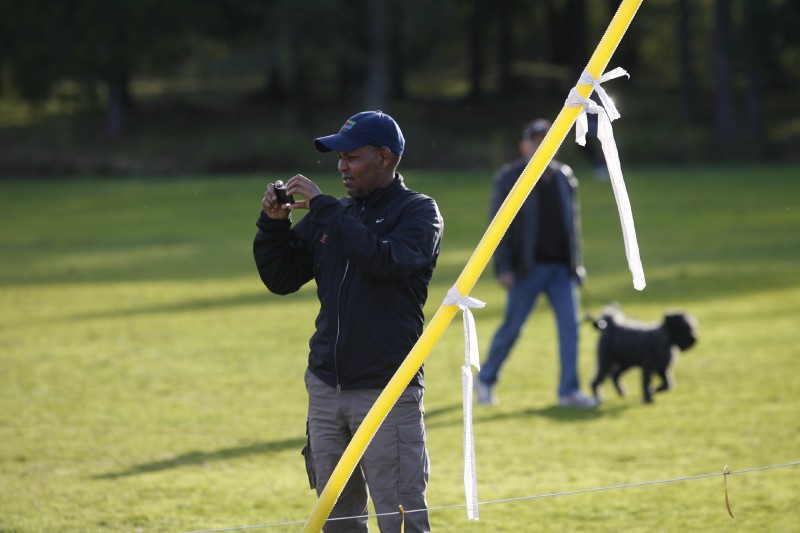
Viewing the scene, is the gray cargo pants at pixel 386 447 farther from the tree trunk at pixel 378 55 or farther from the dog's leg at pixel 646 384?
the tree trunk at pixel 378 55

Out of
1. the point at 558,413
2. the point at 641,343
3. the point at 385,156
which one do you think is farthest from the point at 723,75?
the point at 385,156

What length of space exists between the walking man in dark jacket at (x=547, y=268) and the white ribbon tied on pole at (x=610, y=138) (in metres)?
6.00

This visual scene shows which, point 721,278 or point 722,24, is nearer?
point 721,278

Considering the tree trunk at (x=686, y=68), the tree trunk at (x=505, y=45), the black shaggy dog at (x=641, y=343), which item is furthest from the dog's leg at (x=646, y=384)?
the tree trunk at (x=505, y=45)

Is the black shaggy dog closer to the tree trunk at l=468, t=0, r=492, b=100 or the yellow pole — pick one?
the yellow pole

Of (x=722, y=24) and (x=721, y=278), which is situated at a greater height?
(x=722, y=24)

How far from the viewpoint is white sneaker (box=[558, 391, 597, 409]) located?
419 inches

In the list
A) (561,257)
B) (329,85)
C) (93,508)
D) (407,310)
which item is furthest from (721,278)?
(329,85)

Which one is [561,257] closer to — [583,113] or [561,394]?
[561,394]

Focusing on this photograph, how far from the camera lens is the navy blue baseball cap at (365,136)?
16.4 feet

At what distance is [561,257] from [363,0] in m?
47.0

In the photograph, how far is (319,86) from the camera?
67875 millimetres

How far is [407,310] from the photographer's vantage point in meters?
5.17

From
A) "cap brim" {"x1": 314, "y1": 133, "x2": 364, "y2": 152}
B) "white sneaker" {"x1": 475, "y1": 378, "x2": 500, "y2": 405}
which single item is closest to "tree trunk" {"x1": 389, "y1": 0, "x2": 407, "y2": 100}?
"white sneaker" {"x1": 475, "y1": 378, "x2": 500, "y2": 405}
